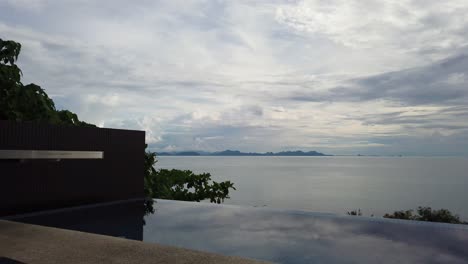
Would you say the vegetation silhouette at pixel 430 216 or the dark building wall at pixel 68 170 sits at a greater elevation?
the dark building wall at pixel 68 170

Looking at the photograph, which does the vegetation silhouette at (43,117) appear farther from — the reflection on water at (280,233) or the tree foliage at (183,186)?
the reflection on water at (280,233)

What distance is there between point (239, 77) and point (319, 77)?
12.5 feet

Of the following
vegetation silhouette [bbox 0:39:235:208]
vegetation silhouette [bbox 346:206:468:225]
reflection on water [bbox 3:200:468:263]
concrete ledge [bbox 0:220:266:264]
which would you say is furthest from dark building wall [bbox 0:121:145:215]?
vegetation silhouette [bbox 346:206:468:225]

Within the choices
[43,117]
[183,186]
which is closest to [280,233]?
[183,186]

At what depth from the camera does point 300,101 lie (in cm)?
2430

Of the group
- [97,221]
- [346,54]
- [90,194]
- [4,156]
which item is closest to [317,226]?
[97,221]

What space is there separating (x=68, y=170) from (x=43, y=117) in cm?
688

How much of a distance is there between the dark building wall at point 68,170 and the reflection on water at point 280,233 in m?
0.53

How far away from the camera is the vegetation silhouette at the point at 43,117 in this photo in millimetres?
14180

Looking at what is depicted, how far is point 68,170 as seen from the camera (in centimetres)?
938

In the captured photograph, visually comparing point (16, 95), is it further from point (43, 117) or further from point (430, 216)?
point (430, 216)

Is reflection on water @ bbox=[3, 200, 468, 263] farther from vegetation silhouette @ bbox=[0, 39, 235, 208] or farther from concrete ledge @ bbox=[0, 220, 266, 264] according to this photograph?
vegetation silhouette @ bbox=[0, 39, 235, 208]

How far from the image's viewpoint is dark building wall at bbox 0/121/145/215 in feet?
26.9

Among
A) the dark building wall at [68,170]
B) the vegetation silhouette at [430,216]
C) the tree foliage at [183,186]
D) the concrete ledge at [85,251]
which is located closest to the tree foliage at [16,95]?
the tree foliage at [183,186]
